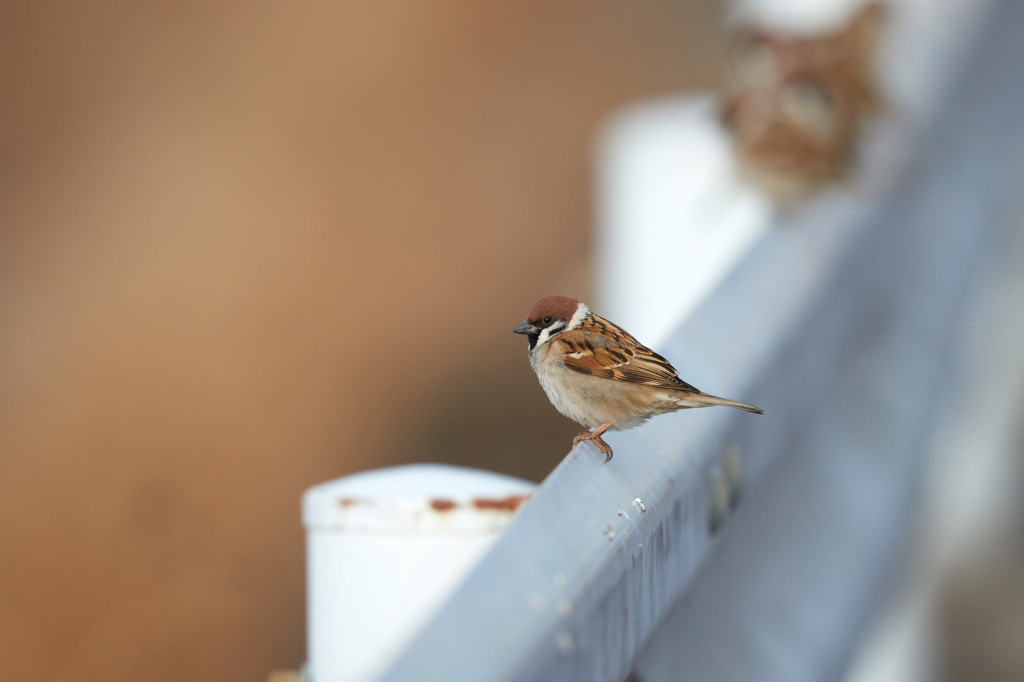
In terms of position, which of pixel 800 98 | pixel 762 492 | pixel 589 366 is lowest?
pixel 762 492

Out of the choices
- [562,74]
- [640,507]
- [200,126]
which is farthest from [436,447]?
[640,507]

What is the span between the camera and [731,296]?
5.85 feet

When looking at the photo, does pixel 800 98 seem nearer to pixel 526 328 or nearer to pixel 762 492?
pixel 526 328

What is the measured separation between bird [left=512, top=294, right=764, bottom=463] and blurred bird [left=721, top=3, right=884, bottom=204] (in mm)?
1168

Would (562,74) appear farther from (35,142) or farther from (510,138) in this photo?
(35,142)

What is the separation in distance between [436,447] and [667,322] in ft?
23.2

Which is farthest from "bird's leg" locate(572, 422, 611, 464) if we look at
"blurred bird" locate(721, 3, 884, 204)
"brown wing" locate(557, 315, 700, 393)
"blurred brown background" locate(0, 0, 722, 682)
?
"blurred brown background" locate(0, 0, 722, 682)

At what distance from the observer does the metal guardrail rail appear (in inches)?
32.9

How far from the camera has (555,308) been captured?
6.02 feet

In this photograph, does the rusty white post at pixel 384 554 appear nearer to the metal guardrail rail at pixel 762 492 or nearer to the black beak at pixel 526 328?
the metal guardrail rail at pixel 762 492

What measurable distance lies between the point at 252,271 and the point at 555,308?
10.2 metres

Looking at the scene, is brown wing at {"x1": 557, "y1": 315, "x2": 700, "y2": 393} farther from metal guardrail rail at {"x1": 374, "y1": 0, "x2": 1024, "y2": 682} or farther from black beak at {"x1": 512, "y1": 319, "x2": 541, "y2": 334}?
metal guardrail rail at {"x1": 374, "y1": 0, "x2": 1024, "y2": 682}

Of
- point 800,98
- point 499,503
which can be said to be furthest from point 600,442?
point 800,98

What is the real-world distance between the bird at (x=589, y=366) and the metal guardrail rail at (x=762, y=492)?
165 mm
